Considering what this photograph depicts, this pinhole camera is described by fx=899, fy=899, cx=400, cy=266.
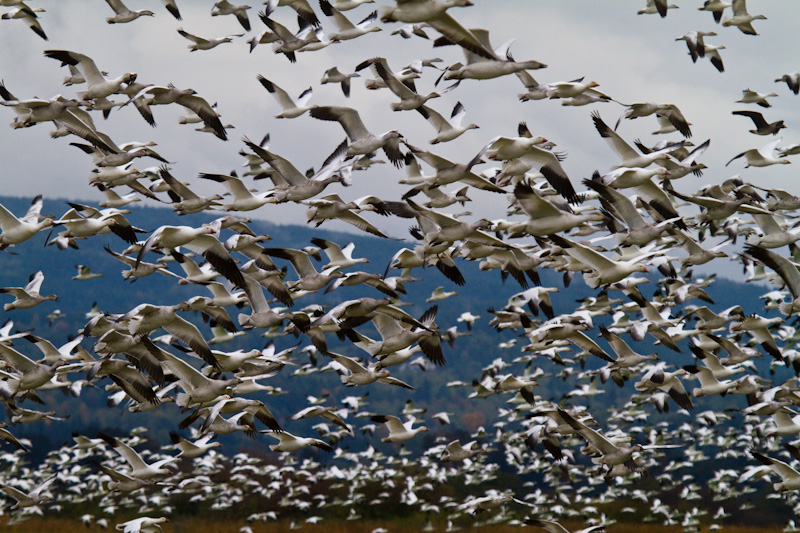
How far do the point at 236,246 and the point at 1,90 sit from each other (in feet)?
14.7

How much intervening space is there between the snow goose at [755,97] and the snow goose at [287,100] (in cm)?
861

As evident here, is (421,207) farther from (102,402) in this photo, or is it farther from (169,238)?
(102,402)

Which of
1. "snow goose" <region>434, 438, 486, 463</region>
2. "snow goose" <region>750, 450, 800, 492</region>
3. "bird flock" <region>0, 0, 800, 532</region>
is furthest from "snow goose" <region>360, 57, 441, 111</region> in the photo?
"snow goose" <region>750, 450, 800, 492</region>

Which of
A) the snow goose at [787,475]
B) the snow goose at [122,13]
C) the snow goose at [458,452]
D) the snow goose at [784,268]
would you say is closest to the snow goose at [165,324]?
the snow goose at [122,13]

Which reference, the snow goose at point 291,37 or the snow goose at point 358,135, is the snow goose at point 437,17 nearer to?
the snow goose at point 358,135

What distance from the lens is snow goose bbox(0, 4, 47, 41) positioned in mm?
15336

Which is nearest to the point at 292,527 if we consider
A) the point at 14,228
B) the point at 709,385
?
the point at 709,385

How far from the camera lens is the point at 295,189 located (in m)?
13.9

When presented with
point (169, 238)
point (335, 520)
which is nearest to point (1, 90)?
point (169, 238)

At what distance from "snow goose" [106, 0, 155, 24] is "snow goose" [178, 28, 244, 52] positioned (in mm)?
741

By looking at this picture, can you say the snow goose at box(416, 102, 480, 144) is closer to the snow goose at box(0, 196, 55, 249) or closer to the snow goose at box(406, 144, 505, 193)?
the snow goose at box(406, 144, 505, 193)

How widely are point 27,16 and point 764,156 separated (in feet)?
43.7

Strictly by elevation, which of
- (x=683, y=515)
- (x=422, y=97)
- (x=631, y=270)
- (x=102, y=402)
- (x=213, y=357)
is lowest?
(x=102, y=402)

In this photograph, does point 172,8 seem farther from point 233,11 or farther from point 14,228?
point 14,228
